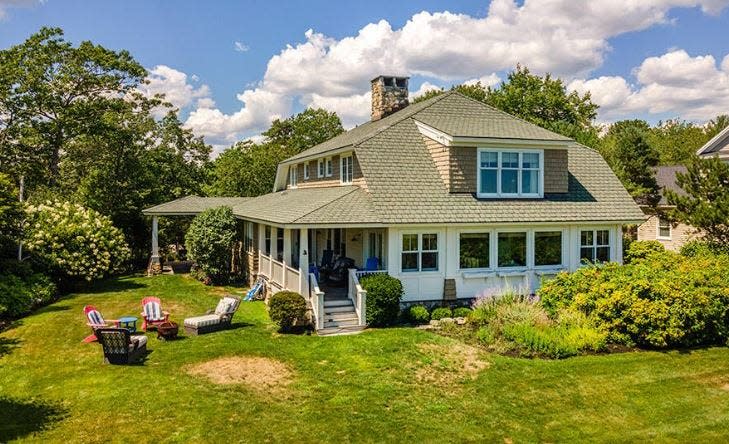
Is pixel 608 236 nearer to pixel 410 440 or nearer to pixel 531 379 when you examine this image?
pixel 531 379

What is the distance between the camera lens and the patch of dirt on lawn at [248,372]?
11.1 metres

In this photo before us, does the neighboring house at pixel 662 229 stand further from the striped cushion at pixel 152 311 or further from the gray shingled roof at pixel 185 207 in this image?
the striped cushion at pixel 152 311

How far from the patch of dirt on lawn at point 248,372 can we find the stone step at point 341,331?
267 centimetres

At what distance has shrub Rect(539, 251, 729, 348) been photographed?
526 inches

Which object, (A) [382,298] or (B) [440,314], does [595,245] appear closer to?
(B) [440,314]

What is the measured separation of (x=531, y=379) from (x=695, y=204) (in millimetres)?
12020

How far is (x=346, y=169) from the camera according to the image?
21000 mm

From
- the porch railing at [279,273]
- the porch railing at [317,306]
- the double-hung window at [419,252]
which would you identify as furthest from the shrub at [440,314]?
the porch railing at [279,273]

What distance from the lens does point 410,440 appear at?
880cm

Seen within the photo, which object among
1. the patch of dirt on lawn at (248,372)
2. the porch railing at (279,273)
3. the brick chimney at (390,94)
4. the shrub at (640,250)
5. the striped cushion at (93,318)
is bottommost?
the patch of dirt on lawn at (248,372)

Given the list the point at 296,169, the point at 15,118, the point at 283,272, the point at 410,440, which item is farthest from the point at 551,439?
the point at 15,118

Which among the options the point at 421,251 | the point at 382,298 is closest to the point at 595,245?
the point at 421,251

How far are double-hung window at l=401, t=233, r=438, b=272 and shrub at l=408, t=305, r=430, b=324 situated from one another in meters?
1.32

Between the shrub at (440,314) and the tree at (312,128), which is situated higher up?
the tree at (312,128)
